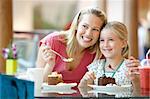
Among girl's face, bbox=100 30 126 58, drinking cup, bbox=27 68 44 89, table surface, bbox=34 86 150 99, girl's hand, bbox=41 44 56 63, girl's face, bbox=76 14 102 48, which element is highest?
girl's face, bbox=76 14 102 48

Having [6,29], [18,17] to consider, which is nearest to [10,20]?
[6,29]

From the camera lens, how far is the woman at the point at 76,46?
6.48 feet

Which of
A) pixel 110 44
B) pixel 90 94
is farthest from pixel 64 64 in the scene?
pixel 90 94

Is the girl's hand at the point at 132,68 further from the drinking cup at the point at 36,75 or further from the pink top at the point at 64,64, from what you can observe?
the drinking cup at the point at 36,75

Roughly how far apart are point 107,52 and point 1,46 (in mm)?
1606

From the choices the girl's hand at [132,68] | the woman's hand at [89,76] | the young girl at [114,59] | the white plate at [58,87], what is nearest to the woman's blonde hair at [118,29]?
the young girl at [114,59]

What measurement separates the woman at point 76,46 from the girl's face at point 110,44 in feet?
0.24

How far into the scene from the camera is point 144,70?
1.81 metres

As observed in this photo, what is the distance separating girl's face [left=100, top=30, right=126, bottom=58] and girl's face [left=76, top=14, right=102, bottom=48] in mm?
66

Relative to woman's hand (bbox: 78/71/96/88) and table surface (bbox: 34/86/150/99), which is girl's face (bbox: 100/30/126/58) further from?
table surface (bbox: 34/86/150/99)

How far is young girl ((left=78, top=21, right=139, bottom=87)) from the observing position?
1876mm

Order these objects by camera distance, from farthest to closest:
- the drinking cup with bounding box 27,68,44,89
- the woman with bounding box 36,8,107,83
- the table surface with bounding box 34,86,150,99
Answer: the woman with bounding box 36,8,107,83 → the drinking cup with bounding box 27,68,44,89 → the table surface with bounding box 34,86,150,99

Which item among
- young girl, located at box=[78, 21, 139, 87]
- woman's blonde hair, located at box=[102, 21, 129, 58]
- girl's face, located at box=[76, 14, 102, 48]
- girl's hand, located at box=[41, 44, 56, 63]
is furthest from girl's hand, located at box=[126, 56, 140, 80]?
girl's hand, located at box=[41, 44, 56, 63]

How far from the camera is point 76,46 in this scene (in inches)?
84.2
